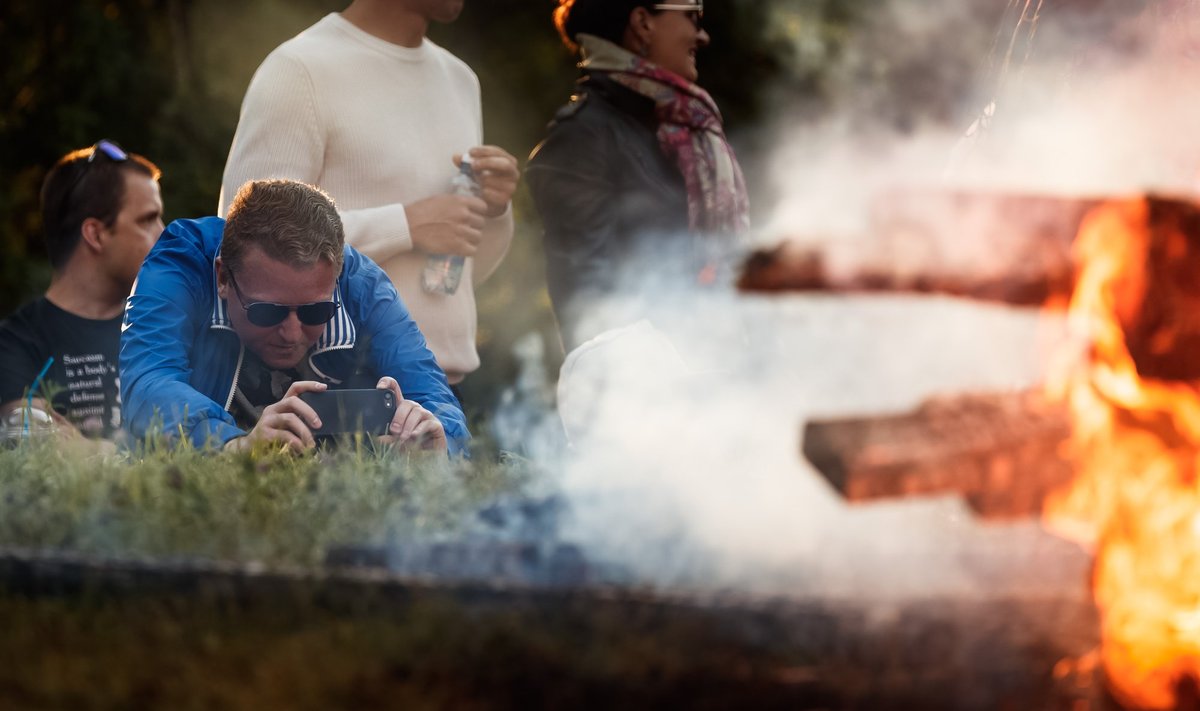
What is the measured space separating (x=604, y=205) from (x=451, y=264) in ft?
1.91

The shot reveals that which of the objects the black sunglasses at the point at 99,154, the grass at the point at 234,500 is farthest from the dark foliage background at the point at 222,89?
the grass at the point at 234,500

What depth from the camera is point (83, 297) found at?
5820 mm

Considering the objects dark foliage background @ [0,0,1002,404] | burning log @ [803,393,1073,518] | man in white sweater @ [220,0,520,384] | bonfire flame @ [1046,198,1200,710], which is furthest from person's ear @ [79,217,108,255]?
dark foliage background @ [0,0,1002,404]

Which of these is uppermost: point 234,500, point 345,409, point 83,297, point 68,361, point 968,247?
point 968,247

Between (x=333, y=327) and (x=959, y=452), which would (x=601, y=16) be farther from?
(x=959, y=452)

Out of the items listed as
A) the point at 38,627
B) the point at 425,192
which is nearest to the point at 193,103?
the point at 425,192

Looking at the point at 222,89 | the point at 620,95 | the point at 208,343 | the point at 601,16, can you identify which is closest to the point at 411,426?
the point at 208,343

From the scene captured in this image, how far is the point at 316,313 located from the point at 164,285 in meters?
0.50

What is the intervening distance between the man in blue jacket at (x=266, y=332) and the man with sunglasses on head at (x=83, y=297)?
25.1 inches

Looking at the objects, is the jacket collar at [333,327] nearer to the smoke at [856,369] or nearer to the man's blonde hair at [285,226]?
the man's blonde hair at [285,226]

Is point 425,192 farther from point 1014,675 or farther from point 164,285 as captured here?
point 1014,675

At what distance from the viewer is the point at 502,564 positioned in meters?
2.92

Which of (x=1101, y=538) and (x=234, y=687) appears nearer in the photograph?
(x=234, y=687)

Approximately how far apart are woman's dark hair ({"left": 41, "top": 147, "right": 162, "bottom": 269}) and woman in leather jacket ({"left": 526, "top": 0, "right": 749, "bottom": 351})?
1969mm
